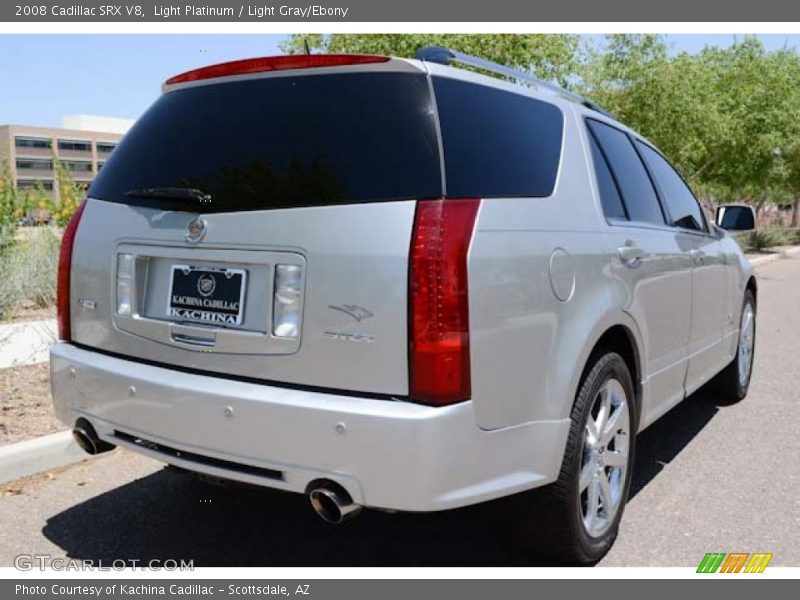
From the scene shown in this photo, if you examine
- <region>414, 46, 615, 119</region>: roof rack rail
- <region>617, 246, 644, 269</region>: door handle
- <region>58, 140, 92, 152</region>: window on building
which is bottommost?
<region>617, 246, 644, 269</region>: door handle

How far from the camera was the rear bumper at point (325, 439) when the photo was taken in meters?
2.60

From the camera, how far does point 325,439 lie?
2.66m

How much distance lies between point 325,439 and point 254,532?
134 centimetres

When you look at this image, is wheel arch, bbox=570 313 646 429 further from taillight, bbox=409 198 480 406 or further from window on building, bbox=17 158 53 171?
window on building, bbox=17 158 53 171

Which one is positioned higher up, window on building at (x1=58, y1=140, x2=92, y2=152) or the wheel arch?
window on building at (x1=58, y1=140, x2=92, y2=152)

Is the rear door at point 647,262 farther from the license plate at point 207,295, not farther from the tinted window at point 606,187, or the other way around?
the license plate at point 207,295

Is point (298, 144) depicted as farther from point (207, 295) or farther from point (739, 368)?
point (739, 368)

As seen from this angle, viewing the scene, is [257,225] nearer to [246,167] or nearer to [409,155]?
[246,167]

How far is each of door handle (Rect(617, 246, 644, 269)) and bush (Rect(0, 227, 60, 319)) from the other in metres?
6.29

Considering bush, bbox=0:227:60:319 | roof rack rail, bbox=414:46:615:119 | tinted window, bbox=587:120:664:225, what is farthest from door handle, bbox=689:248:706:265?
bush, bbox=0:227:60:319

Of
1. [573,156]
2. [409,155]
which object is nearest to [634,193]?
[573,156]

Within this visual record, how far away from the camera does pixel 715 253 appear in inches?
209

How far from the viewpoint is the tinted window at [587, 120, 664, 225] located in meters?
4.02

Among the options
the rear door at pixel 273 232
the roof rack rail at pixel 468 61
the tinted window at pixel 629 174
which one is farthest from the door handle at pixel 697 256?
the rear door at pixel 273 232
